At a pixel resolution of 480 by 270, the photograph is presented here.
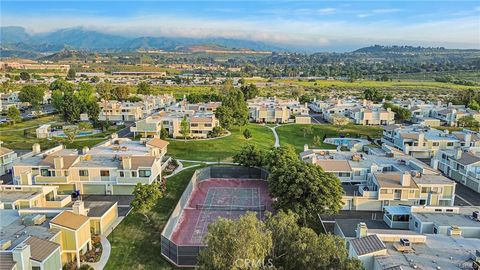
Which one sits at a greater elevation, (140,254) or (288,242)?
(288,242)

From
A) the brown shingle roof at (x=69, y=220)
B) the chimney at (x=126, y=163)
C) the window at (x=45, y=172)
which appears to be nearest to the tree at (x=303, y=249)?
the brown shingle roof at (x=69, y=220)

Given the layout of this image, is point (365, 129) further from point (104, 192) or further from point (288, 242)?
point (288, 242)

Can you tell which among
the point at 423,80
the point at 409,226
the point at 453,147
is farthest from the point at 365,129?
the point at 423,80

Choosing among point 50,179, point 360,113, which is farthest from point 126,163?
point 360,113

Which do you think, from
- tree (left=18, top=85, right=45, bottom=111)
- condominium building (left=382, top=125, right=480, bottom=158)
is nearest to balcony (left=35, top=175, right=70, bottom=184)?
condominium building (left=382, top=125, right=480, bottom=158)

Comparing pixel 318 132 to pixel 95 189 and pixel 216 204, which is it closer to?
pixel 216 204

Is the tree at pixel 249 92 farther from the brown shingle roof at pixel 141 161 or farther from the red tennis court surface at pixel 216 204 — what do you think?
the brown shingle roof at pixel 141 161

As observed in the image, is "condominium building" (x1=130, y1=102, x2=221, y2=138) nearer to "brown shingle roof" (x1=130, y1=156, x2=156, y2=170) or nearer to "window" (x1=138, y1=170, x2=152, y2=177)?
"brown shingle roof" (x1=130, y1=156, x2=156, y2=170)
